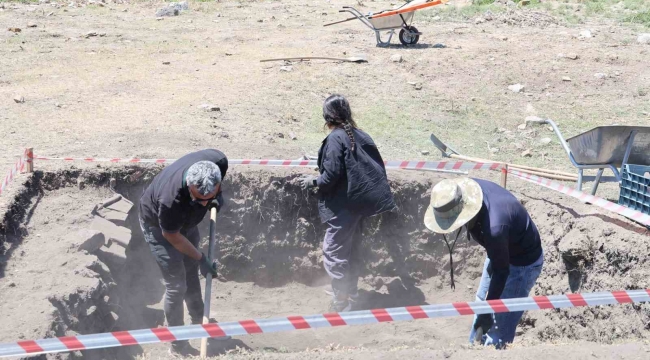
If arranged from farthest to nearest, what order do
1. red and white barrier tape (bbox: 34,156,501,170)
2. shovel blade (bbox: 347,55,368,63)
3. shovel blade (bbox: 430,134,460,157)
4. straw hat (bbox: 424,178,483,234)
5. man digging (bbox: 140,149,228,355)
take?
shovel blade (bbox: 347,55,368,63), shovel blade (bbox: 430,134,460,157), red and white barrier tape (bbox: 34,156,501,170), man digging (bbox: 140,149,228,355), straw hat (bbox: 424,178,483,234)

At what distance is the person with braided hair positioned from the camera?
5801 mm

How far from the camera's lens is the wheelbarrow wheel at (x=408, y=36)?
556 inches

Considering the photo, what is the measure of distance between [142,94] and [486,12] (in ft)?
31.8

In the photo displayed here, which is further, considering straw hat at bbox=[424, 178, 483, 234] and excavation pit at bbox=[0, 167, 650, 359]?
excavation pit at bbox=[0, 167, 650, 359]

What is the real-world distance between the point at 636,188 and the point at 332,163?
2760 millimetres

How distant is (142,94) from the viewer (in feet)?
36.3

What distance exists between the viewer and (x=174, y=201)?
487cm

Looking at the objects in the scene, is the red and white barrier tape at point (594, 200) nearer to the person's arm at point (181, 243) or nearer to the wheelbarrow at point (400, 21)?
the person's arm at point (181, 243)

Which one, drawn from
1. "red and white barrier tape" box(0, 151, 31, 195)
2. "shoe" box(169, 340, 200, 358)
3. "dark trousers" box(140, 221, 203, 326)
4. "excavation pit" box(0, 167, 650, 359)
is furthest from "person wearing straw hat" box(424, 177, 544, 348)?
"red and white barrier tape" box(0, 151, 31, 195)

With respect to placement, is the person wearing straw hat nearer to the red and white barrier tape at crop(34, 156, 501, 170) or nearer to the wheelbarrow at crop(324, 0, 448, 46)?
the red and white barrier tape at crop(34, 156, 501, 170)

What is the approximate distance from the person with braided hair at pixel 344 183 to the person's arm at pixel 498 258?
165 centimetres

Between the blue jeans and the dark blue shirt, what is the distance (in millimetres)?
110

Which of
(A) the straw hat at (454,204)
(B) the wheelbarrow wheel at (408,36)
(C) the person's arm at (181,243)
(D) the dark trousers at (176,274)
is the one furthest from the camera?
(B) the wheelbarrow wheel at (408,36)

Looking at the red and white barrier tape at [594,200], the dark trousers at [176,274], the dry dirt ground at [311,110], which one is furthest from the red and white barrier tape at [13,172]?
the red and white barrier tape at [594,200]
